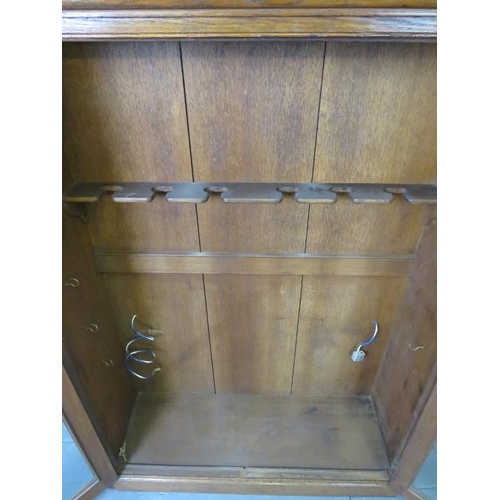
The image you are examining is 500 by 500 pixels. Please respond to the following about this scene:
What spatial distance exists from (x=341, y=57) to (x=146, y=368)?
97cm

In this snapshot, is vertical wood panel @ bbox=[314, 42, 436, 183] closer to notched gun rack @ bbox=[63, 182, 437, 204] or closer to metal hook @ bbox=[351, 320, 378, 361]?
notched gun rack @ bbox=[63, 182, 437, 204]

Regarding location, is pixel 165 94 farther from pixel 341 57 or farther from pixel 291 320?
pixel 291 320

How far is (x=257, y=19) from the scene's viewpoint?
53 centimetres

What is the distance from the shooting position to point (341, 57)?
65cm

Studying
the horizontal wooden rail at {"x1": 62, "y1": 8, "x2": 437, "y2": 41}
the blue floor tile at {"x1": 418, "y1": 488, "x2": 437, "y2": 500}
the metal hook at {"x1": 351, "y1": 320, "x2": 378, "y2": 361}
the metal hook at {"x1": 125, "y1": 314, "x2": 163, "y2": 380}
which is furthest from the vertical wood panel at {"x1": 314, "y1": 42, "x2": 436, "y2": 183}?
the blue floor tile at {"x1": 418, "y1": 488, "x2": 437, "y2": 500}

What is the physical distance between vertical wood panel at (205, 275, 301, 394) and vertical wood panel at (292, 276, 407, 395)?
4cm

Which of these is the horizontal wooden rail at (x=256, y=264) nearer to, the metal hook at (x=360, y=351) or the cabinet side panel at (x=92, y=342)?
the cabinet side panel at (x=92, y=342)

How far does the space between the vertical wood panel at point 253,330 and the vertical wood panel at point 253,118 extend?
0.17m

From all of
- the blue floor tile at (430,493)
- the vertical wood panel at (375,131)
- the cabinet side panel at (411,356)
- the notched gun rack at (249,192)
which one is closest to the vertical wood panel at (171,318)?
the notched gun rack at (249,192)

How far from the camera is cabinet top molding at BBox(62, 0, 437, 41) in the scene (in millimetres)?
521

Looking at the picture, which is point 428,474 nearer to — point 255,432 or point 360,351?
point 360,351

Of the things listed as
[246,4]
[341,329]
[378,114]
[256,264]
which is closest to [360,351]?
[341,329]

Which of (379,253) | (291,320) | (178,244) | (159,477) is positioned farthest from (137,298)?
(379,253)

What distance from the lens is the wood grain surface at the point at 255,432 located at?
1.08 m
